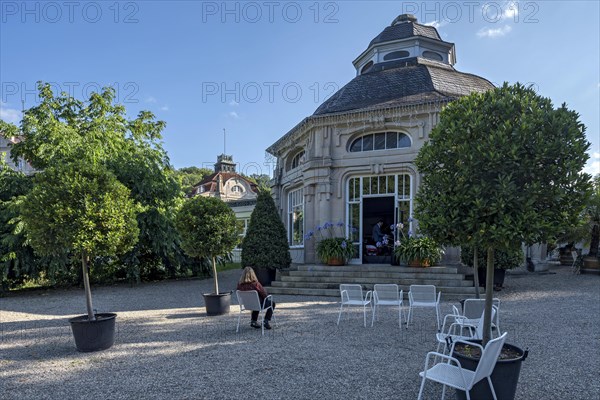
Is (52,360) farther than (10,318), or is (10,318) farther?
(10,318)

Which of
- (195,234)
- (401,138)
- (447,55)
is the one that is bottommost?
(195,234)

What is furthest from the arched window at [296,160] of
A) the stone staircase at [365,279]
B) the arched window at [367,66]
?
the stone staircase at [365,279]

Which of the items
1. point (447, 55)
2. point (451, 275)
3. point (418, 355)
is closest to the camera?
point (418, 355)

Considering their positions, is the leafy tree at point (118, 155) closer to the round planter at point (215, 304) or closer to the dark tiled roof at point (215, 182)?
the round planter at point (215, 304)

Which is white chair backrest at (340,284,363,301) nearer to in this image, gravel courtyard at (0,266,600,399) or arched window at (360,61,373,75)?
gravel courtyard at (0,266,600,399)

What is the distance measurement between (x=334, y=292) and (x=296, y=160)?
7.91m

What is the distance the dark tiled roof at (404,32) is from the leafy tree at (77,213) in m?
14.9

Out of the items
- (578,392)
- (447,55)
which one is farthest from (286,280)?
(447,55)

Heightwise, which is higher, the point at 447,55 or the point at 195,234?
the point at 447,55

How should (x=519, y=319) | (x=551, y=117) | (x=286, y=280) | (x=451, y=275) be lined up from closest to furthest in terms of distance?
(x=551, y=117), (x=519, y=319), (x=451, y=275), (x=286, y=280)

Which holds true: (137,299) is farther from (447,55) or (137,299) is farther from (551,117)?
(447,55)

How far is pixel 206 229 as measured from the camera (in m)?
8.83

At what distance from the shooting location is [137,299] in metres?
11.4

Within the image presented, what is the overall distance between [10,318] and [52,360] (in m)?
4.53
